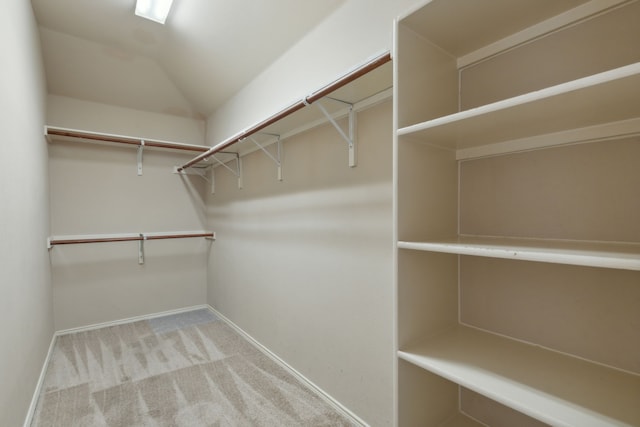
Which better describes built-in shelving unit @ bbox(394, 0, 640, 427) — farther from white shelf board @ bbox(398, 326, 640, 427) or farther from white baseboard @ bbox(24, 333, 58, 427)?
white baseboard @ bbox(24, 333, 58, 427)

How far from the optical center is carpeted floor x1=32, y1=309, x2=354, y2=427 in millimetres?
1728

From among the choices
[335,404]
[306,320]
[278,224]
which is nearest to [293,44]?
[278,224]

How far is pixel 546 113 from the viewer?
781mm

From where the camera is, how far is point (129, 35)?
2.58m

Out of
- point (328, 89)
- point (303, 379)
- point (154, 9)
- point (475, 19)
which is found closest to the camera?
point (475, 19)

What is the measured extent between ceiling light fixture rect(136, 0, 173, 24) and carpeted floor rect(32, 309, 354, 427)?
2.62 metres

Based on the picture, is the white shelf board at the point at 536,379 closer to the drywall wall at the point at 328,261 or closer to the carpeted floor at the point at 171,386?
the drywall wall at the point at 328,261

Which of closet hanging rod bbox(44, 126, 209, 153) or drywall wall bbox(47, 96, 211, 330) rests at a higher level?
closet hanging rod bbox(44, 126, 209, 153)

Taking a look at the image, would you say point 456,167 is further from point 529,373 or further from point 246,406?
point 246,406

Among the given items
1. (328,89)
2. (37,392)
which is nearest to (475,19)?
(328,89)

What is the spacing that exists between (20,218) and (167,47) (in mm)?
1854

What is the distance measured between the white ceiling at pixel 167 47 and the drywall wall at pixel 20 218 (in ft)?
1.08

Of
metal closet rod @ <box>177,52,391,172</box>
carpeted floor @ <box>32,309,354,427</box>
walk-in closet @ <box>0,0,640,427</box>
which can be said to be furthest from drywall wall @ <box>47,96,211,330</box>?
metal closet rod @ <box>177,52,391,172</box>

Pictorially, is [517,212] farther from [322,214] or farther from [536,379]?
[322,214]
